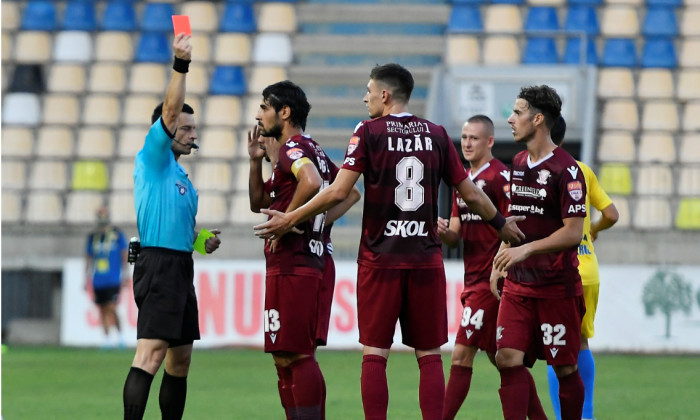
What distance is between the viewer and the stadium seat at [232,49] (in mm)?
20125

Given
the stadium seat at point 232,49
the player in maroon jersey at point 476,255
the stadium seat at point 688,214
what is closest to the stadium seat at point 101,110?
the stadium seat at point 232,49

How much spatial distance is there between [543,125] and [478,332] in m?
1.60

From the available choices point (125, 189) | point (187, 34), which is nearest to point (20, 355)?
point (125, 189)

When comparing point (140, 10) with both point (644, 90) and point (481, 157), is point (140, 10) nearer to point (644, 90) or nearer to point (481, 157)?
point (644, 90)

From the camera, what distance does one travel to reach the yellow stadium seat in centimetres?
1694

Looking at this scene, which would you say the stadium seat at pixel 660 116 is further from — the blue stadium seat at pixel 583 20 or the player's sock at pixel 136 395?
the player's sock at pixel 136 395

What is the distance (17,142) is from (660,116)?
1012cm

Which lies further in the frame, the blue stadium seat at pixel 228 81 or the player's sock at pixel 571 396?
the blue stadium seat at pixel 228 81

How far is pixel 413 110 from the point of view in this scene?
1845 centimetres

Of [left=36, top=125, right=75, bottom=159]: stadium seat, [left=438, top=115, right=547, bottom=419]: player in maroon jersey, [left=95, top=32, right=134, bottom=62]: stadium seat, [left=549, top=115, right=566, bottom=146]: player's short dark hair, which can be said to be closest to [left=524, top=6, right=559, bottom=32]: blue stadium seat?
[left=95, top=32, right=134, bottom=62]: stadium seat

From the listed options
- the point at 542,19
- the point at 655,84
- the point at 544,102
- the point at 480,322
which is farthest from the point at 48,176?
the point at 544,102

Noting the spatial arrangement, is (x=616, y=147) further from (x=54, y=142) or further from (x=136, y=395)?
(x=136, y=395)

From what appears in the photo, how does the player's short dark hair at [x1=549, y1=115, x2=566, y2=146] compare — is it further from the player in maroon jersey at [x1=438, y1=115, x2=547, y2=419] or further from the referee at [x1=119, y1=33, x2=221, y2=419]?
the referee at [x1=119, y1=33, x2=221, y2=419]

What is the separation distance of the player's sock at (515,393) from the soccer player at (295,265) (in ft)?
3.29
